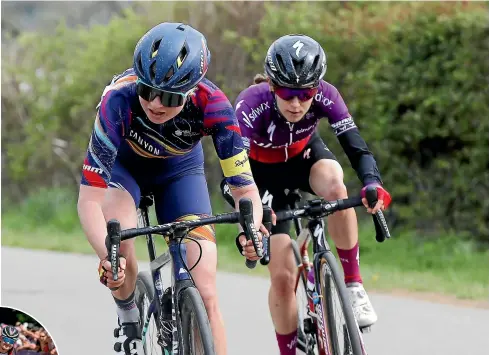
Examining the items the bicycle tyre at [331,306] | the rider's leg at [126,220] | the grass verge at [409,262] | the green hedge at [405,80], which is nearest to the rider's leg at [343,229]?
the bicycle tyre at [331,306]

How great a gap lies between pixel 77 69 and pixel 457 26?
907 cm

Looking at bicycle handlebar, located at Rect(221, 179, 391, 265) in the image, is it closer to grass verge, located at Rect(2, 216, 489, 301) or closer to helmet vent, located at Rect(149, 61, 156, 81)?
helmet vent, located at Rect(149, 61, 156, 81)

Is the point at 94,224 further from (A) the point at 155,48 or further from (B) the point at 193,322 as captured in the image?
(A) the point at 155,48

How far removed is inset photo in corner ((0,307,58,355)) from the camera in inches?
226

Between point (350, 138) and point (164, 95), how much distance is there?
1.50 meters

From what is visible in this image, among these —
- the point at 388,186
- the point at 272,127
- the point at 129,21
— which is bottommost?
the point at 272,127

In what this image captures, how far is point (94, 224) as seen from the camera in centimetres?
511

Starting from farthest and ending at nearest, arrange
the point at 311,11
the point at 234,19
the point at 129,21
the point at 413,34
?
the point at 129,21
the point at 234,19
the point at 311,11
the point at 413,34

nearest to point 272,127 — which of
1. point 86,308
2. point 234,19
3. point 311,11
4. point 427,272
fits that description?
point 86,308

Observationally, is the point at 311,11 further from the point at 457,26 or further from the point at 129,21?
the point at 129,21

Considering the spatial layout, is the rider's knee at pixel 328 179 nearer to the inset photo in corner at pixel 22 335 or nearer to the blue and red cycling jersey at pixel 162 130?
the blue and red cycling jersey at pixel 162 130

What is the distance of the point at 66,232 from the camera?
1803 cm

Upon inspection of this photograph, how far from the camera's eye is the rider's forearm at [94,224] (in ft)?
16.6

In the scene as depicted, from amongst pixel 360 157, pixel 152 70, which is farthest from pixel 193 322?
pixel 360 157
